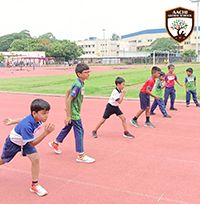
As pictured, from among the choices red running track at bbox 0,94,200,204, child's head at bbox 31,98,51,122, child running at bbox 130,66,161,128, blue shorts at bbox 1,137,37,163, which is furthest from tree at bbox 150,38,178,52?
child's head at bbox 31,98,51,122

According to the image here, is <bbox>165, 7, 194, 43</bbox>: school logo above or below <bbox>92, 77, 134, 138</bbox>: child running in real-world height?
above

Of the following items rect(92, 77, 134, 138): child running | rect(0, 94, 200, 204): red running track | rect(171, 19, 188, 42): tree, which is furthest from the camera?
rect(171, 19, 188, 42): tree

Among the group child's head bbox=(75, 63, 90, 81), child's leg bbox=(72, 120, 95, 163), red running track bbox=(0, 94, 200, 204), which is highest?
child's head bbox=(75, 63, 90, 81)

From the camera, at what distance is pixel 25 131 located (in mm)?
3738

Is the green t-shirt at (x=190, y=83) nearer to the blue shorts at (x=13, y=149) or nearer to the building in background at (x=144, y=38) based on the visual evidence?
the blue shorts at (x=13, y=149)

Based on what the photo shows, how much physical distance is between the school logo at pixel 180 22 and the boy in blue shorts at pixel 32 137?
40.8ft

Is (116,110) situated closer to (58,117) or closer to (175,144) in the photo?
(175,144)

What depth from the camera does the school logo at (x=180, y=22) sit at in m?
15.2

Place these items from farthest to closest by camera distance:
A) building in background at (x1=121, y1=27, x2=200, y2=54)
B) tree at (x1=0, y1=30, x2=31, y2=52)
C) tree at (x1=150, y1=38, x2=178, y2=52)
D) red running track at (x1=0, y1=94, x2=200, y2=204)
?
building in background at (x1=121, y1=27, x2=200, y2=54), tree at (x1=0, y1=30, x2=31, y2=52), tree at (x1=150, y1=38, x2=178, y2=52), red running track at (x1=0, y1=94, x2=200, y2=204)

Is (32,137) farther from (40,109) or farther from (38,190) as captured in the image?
(38,190)

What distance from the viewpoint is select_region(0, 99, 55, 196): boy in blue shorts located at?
3736mm

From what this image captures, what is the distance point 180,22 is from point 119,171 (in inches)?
499

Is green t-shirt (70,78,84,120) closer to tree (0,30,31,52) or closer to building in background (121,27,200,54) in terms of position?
tree (0,30,31,52)

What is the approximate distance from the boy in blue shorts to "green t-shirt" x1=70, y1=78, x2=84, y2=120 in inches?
48.4
